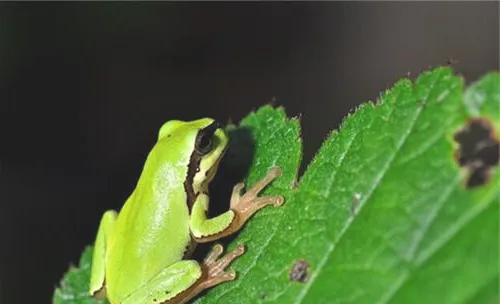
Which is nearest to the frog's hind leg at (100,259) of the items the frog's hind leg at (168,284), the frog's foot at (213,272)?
the frog's hind leg at (168,284)

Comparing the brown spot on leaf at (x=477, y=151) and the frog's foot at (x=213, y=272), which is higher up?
the brown spot on leaf at (x=477, y=151)

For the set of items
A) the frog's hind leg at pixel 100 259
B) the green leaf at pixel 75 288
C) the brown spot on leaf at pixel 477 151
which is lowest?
the green leaf at pixel 75 288

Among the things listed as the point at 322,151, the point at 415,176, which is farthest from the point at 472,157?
the point at 322,151

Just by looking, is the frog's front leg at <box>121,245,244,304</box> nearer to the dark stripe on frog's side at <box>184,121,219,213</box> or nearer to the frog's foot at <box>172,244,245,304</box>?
the frog's foot at <box>172,244,245,304</box>

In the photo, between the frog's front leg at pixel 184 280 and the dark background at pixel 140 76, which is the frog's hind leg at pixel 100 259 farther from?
the dark background at pixel 140 76

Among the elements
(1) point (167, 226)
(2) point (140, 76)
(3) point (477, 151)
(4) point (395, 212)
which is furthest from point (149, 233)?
(2) point (140, 76)

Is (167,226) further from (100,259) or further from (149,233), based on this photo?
(100,259)

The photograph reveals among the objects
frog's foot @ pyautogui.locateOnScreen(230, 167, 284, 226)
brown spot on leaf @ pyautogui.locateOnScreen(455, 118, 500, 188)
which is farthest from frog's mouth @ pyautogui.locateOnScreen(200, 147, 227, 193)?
brown spot on leaf @ pyautogui.locateOnScreen(455, 118, 500, 188)
